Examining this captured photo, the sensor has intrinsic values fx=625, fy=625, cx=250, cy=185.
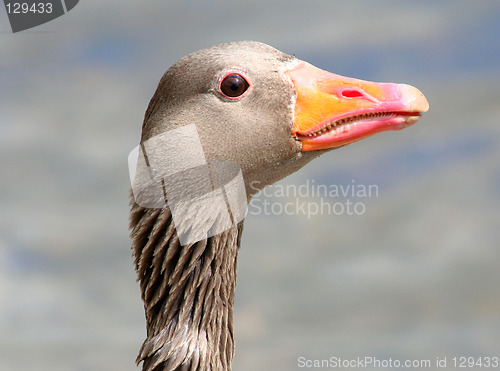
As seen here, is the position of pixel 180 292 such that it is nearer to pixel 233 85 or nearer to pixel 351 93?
pixel 233 85

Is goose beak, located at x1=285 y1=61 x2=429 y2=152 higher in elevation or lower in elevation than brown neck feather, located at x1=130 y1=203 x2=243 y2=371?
higher

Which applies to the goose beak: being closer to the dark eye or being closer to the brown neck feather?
the dark eye

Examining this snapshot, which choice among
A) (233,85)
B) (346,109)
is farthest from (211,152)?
(346,109)

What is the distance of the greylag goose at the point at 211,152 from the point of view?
4176 millimetres

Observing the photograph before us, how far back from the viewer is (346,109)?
165 inches

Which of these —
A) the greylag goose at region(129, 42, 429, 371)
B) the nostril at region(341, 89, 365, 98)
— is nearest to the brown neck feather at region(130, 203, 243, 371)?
the greylag goose at region(129, 42, 429, 371)

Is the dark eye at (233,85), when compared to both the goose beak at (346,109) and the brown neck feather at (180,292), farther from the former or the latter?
the brown neck feather at (180,292)

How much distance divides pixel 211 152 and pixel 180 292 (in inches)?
38.6

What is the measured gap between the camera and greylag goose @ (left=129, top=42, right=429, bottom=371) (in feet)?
13.7

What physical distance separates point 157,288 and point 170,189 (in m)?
0.71

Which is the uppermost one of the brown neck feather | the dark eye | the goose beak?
the dark eye

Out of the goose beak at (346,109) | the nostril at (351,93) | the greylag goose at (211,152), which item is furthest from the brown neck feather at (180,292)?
the nostril at (351,93)

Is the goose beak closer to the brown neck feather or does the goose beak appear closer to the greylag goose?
the greylag goose

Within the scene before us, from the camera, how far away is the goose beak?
4145mm
